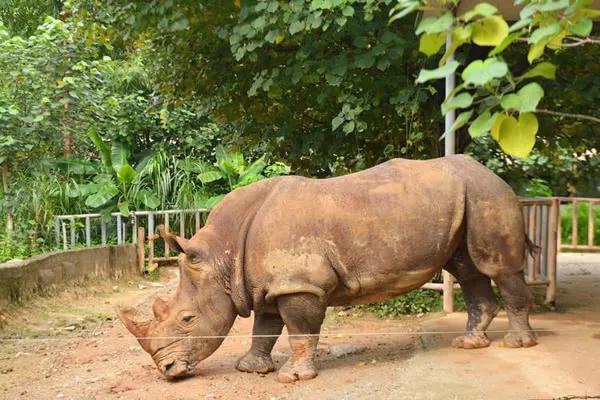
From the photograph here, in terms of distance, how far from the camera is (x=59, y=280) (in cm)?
895

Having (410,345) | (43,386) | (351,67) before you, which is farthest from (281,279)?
(351,67)

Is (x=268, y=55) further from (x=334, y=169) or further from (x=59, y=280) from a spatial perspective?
(x=59, y=280)

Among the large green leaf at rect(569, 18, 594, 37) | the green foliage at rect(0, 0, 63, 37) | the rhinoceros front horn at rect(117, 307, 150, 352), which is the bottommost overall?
the rhinoceros front horn at rect(117, 307, 150, 352)

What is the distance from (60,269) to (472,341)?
17.6ft

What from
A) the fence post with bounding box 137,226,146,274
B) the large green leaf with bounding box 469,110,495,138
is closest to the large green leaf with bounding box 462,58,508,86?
the large green leaf with bounding box 469,110,495,138

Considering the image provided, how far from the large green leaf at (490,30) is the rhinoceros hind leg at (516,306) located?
3945 millimetres

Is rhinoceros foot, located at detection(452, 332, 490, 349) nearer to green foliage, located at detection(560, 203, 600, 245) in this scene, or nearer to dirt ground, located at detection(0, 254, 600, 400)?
dirt ground, located at detection(0, 254, 600, 400)

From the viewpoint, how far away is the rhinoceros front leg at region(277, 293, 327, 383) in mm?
5406

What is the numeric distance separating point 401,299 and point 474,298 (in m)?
1.94

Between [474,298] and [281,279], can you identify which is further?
[474,298]

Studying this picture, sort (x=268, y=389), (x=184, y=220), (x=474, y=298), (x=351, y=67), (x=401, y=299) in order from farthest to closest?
(x=184, y=220) < (x=401, y=299) < (x=351, y=67) < (x=474, y=298) < (x=268, y=389)

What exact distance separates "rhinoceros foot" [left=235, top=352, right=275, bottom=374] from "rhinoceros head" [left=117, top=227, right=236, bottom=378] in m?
0.34

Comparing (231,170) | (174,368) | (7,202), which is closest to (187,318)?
(174,368)

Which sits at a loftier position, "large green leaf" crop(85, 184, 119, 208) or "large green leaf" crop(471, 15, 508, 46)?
"large green leaf" crop(471, 15, 508, 46)
